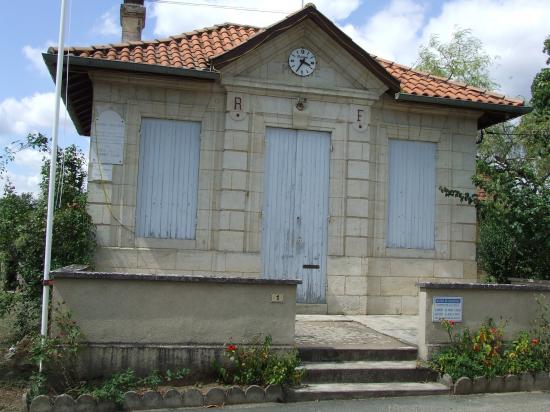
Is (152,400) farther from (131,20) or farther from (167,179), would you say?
(131,20)

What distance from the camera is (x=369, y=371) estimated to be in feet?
23.4

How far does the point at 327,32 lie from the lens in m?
10.3

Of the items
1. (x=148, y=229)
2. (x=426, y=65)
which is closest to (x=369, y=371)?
(x=148, y=229)

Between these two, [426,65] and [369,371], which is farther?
[426,65]

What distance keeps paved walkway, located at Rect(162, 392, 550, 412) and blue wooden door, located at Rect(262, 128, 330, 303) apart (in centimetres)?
366

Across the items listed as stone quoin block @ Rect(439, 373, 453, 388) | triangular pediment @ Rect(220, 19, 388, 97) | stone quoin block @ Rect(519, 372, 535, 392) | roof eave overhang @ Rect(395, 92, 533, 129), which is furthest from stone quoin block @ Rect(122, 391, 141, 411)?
roof eave overhang @ Rect(395, 92, 533, 129)

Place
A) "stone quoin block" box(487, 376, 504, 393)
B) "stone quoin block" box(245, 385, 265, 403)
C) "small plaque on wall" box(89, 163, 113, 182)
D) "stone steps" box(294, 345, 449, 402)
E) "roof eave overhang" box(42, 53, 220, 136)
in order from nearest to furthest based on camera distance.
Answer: "stone quoin block" box(245, 385, 265, 403), "stone steps" box(294, 345, 449, 402), "stone quoin block" box(487, 376, 504, 393), "roof eave overhang" box(42, 53, 220, 136), "small plaque on wall" box(89, 163, 113, 182)

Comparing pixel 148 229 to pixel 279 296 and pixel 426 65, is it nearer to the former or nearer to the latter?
pixel 279 296

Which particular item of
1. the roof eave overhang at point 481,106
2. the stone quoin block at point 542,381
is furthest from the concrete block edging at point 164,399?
the roof eave overhang at point 481,106

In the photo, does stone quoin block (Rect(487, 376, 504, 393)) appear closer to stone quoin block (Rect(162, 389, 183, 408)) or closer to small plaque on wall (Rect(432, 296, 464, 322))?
small plaque on wall (Rect(432, 296, 464, 322))

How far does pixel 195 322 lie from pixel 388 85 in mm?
5962

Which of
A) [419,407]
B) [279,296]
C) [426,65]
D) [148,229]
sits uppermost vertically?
[426,65]

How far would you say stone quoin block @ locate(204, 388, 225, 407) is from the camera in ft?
20.9

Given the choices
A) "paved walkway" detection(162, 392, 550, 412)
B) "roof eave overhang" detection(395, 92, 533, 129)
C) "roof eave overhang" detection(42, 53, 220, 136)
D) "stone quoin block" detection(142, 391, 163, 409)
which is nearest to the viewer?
"stone quoin block" detection(142, 391, 163, 409)
